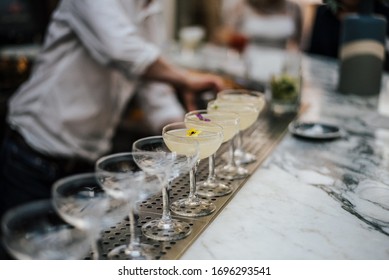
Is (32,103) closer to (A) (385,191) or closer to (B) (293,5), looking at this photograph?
(A) (385,191)

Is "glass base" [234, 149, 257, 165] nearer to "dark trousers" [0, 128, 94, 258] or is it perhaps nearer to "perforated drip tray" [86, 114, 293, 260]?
"perforated drip tray" [86, 114, 293, 260]

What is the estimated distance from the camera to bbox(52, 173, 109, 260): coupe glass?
3.44 ft

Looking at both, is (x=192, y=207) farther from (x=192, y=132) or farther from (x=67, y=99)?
(x=67, y=99)

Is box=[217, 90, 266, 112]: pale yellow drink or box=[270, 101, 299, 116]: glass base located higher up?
box=[217, 90, 266, 112]: pale yellow drink

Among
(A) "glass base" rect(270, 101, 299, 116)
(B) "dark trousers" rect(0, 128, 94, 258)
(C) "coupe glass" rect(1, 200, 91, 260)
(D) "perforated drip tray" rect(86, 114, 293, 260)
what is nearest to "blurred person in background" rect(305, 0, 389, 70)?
(A) "glass base" rect(270, 101, 299, 116)

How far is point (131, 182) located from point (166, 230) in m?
0.24

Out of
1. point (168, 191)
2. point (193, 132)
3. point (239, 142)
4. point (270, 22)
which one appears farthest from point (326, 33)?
point (168, 191)

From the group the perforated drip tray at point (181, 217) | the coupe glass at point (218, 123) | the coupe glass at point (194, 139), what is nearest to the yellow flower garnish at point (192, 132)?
the coupe glass at point (194, 139)

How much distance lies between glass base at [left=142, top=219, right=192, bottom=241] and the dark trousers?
1.14m

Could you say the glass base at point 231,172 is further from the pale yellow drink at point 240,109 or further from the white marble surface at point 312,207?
the pale yellow drink at point 240,109

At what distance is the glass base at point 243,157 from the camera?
6.33 ft

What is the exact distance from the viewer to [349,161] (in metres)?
2.00

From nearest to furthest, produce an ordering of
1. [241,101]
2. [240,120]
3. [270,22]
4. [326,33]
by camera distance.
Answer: [240,120] → [241,101] → [326,33] → [270,22]

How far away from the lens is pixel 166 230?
1.36m
